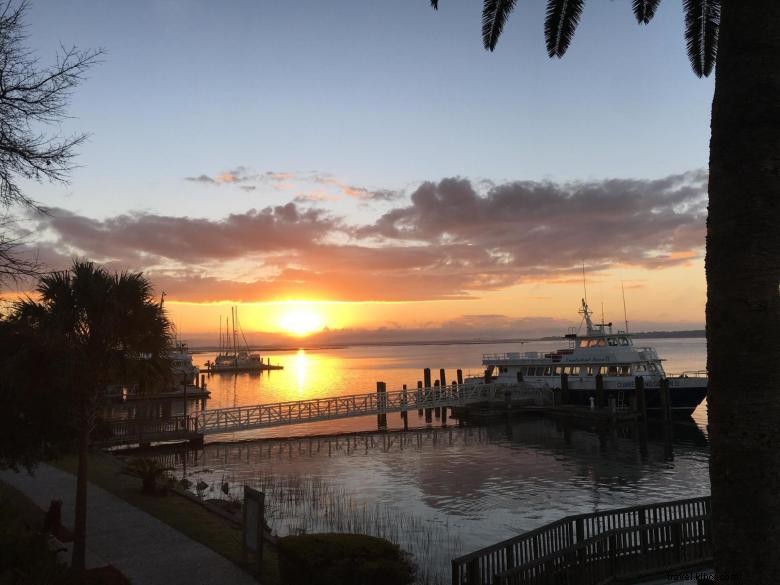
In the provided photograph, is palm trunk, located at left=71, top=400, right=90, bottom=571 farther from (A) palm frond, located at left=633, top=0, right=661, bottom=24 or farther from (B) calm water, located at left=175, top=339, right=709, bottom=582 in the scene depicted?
(A) palm frond, located at left=633, top=0, right=661, bottom=24

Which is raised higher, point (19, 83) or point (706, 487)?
point (19, 83)

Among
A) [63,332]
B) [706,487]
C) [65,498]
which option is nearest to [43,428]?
[63,332]

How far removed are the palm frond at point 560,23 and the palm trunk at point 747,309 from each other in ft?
15.5

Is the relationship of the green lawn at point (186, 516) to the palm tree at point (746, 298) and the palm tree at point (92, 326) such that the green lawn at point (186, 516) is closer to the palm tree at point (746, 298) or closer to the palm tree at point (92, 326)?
the palm tree at point (92, 326)

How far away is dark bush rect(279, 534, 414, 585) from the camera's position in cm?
964

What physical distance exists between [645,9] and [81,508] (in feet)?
46.8

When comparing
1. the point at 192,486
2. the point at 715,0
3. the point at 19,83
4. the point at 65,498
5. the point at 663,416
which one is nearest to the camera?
the point at 19,83

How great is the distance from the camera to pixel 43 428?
38.2 ft

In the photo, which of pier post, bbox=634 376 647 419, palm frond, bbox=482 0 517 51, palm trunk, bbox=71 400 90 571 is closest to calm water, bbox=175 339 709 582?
pier post, bbox=634 376 647 419

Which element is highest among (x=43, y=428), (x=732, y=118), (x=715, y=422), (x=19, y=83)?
(x=19, y=83)

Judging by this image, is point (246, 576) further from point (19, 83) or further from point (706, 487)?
point (706, 487)

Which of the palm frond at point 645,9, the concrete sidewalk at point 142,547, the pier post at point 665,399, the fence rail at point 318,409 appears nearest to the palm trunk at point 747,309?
the palm frond at point 645,9

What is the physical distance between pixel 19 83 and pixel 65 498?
14289mm

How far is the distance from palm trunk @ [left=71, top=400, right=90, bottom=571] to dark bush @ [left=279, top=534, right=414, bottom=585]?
396cm
